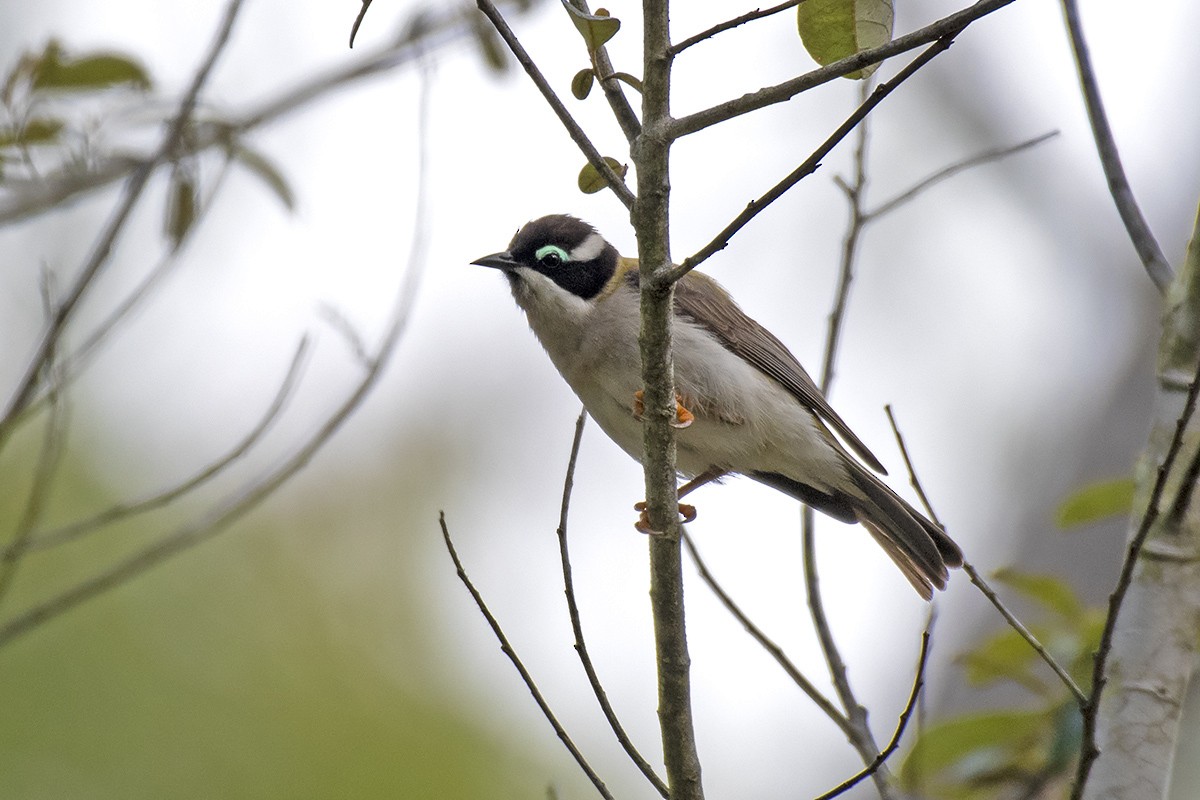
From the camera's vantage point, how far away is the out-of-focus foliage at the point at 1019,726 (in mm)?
4035

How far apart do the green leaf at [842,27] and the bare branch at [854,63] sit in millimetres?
238

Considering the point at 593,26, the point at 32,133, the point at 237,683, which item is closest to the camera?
the point at 593,26

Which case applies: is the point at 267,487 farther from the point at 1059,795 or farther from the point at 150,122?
the point at 1059,795

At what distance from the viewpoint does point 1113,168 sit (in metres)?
3.63

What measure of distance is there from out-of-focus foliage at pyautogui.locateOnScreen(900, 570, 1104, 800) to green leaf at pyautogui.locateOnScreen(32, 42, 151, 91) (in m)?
3.14

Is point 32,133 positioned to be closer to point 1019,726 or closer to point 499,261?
point 499,261

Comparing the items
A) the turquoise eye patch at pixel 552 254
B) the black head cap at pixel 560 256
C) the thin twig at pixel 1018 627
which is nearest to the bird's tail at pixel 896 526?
the black head cap at pixel 560 256

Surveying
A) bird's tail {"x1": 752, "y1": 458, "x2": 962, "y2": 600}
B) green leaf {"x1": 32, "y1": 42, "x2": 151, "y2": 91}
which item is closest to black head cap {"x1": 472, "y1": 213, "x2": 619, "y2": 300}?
bird's tail {"x1": 752, "y1": 458, "x2": 962, "y2": 600}

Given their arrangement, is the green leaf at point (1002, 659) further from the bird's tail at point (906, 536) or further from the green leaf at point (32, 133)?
the green leaf at point (32, 133)

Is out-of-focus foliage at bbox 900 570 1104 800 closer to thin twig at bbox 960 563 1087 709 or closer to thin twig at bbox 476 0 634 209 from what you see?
thin twig at bbox 960 563 1087 709

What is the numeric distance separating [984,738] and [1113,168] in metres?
1.91

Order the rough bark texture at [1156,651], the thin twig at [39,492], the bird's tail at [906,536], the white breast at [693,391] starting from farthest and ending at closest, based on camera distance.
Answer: the bird's tail at [906,536]
the white breast at [693,391]
the thin twig at [39,492]
the rough bark texture at [1156,651]

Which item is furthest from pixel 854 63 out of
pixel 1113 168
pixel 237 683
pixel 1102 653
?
pixel 237 683

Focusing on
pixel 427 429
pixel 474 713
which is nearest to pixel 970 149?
pixel 427 429
